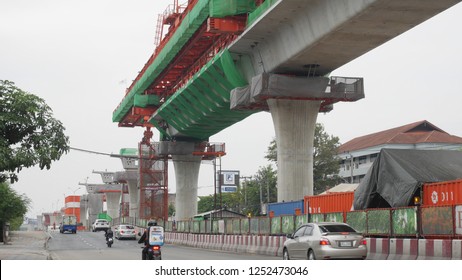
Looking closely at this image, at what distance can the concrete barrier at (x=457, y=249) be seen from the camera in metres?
18.4

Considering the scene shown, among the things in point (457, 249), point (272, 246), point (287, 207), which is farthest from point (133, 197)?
point (457, 249)

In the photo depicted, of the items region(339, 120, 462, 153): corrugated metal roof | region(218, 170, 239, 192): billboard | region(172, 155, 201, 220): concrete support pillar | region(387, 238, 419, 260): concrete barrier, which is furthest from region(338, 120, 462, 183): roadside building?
region(387, 238, 419, 260): concrete barrier

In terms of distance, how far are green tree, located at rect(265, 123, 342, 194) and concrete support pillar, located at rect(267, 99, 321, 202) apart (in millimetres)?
51054

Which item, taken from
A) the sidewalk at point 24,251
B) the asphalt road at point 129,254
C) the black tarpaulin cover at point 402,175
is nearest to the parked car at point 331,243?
the black tarpaulin cover at point 402,175

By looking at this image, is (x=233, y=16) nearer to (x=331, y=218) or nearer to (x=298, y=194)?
(x=298, y=194)

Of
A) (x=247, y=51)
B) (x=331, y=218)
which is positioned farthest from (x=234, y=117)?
(x=331, y=218)

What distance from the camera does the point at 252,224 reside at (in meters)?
36.7

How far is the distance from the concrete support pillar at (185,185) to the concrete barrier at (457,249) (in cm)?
5557

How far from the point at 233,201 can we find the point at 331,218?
10174cm

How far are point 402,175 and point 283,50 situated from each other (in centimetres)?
1145

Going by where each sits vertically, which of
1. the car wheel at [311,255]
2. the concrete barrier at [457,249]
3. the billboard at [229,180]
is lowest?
the car wheel at [311,255]

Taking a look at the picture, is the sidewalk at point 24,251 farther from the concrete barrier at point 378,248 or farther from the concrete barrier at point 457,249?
the concrete barrier at point 457,249

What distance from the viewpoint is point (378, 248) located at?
22844mm

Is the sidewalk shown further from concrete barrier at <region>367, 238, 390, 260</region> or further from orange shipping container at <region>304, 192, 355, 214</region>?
concrete barrier at <region>367, 238, 390, 260</region>
